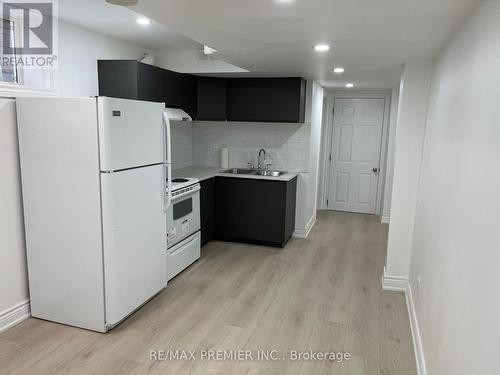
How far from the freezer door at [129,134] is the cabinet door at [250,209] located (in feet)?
5.51

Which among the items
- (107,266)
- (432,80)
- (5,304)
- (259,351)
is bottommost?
(259,351)

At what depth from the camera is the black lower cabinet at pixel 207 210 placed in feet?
15.3

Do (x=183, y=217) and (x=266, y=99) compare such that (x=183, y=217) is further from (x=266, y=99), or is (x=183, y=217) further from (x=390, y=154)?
(x=390, y=154)

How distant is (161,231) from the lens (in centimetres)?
337

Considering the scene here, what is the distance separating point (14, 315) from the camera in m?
2.95

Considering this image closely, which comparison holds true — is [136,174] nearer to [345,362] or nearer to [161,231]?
[161,231]

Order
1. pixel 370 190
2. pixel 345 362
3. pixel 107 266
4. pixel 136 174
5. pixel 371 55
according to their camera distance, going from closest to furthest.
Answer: pixel 345 362
pixel 107 266
pixel 136 174
pixel 371 55
pixel 370 190

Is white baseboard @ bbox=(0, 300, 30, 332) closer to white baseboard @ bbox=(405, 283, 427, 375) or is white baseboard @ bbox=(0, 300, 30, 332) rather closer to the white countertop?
the white countertop

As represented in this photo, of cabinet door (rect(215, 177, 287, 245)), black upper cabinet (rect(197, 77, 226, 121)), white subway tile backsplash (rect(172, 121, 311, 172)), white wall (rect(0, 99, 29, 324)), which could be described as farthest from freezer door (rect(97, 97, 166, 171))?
white subway tile backsplash (rect(172, 121, 311, 172))

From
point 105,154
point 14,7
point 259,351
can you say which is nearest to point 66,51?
point 14,7

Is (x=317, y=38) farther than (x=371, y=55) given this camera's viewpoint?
No

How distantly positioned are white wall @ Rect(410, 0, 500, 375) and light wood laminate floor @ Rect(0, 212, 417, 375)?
49 cm

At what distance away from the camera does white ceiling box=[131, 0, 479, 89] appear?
1895mm

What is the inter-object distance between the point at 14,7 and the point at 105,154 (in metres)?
1.55
